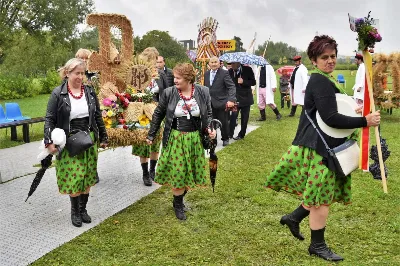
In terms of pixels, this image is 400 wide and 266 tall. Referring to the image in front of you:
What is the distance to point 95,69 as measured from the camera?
6863 mm

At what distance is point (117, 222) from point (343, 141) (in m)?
2.82

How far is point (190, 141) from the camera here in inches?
211

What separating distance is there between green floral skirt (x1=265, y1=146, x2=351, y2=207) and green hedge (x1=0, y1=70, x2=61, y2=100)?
21.3 metres

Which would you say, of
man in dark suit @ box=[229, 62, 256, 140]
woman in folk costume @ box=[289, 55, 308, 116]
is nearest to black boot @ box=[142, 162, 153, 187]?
man in dark suit @ box=[229, 62, 256, 140]

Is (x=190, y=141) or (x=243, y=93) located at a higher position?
(x=243, y=93)

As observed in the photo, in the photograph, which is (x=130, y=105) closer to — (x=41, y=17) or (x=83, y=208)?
(x=83, y=208)

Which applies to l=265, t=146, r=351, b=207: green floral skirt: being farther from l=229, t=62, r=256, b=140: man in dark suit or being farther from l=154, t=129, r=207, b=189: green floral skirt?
l=229, t=62, r=256, b=140: man in dark suit

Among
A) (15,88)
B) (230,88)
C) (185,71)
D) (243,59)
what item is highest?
(243,59)

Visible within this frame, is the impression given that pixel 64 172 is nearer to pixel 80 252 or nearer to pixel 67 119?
pixel 67 119

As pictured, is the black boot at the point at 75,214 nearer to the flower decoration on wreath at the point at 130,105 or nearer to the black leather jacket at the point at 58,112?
the black leather jacket at the point at 58,112

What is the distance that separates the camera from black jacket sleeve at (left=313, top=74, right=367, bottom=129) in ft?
12.6

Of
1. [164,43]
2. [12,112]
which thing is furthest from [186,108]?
[164,43]

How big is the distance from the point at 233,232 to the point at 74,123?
2.15 m

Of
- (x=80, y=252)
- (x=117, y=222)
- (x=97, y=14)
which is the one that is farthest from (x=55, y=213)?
(x=97, y=14)
